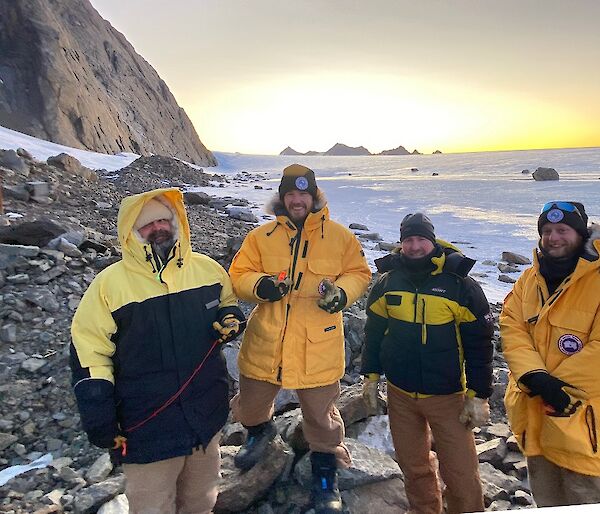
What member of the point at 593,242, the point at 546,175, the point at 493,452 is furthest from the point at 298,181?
the point at 546,175

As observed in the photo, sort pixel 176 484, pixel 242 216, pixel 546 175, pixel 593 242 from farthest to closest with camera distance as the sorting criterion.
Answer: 1. pixel 546 175
2. pixel 242 216
3. pixel 176 484
4. pixel 593 242

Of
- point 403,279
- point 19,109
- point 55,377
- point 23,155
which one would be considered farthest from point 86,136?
point 403,279

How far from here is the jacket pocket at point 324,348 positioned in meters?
3.03

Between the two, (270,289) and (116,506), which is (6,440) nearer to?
(116,506)

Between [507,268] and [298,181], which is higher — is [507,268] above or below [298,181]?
below

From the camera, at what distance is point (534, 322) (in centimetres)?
260

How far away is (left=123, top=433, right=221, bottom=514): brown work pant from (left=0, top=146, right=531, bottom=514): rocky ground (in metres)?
0.51

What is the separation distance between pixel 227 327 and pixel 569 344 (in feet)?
6.12

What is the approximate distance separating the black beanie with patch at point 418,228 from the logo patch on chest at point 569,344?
35.1 inches

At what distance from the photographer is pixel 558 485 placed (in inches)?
101

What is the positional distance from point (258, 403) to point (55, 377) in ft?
8.81

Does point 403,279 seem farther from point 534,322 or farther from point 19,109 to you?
point 19,109

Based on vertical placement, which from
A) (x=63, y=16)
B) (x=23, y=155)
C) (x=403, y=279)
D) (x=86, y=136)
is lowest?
(x=403, y=279)

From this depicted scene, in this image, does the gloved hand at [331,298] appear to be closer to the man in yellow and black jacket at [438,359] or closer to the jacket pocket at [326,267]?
the jacket pocket at [326,267]
